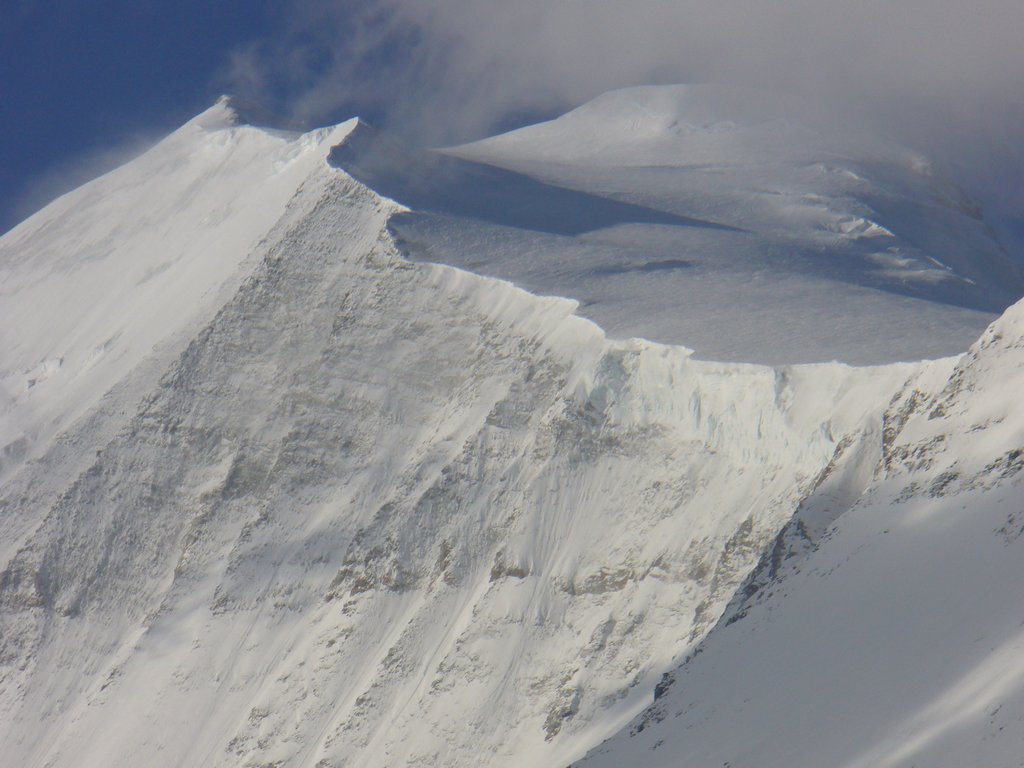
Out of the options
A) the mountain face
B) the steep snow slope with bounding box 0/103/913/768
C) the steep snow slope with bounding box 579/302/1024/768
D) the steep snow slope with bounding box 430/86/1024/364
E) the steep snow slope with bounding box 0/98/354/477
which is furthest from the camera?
the steep snow slope with bounding box 0/98/354/477

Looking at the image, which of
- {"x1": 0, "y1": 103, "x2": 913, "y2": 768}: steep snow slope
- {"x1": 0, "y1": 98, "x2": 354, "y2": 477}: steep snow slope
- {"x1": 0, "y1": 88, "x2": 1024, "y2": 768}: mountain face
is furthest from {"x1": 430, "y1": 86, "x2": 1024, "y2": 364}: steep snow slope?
{"x1": 0, "y1": 98, "x2": 354, "y2": 477}: steep snow slope

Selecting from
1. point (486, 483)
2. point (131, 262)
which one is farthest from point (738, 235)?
point (131, 262)

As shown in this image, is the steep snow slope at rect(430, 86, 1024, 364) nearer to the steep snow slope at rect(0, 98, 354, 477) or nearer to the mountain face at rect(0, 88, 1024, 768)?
the mountain face at rect(0, 88, 1024, 768)

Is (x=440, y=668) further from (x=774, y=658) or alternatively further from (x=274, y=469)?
(x=774, y=658)

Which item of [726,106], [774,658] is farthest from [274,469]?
[726,106]

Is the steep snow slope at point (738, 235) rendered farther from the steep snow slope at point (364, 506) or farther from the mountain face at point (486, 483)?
the steep snow slope at point (364, 506)

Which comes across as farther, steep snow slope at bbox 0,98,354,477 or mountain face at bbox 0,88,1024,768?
steep snow slope at bbox 0,98,354,477

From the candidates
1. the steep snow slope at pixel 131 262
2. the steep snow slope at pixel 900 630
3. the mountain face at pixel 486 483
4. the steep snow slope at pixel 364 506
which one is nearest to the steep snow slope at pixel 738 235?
the mountain face at pixel 486 483
